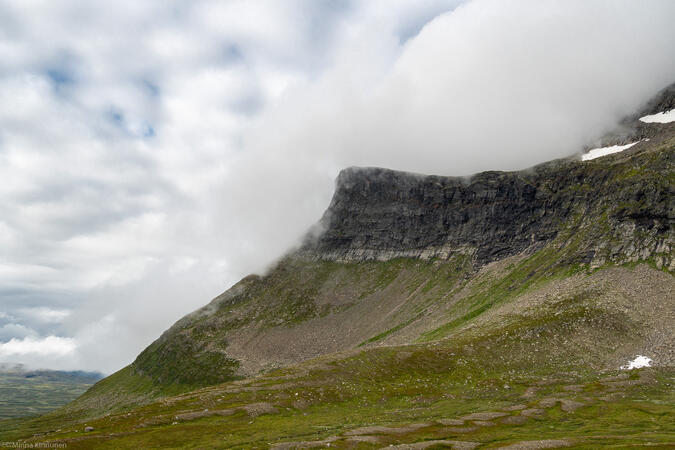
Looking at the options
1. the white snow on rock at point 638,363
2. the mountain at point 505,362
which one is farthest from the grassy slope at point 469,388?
the white snow on rock at point 638,363

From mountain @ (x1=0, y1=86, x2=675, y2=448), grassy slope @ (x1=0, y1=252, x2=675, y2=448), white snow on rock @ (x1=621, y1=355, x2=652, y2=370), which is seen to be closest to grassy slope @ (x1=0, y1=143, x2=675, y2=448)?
grassy slope @ (x1=0, y1=252, x2=675, y2=448)

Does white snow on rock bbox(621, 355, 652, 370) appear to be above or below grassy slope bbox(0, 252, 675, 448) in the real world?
below

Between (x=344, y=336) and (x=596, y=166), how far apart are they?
134 meters

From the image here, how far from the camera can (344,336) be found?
186125 millimetres

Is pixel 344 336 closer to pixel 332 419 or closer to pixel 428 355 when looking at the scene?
pixel 428 355

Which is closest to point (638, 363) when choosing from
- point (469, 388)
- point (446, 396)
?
point (469, 388)

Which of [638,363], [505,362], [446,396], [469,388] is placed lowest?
[638,363]

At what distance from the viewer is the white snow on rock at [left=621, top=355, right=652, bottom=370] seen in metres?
99.5

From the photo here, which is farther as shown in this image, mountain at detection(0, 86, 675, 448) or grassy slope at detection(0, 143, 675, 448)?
mountain at detection(0, 86, 675, 448)

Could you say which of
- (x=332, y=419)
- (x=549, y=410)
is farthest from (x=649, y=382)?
(x=332, y=419)

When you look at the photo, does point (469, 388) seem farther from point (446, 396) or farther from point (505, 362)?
point (505, 362)

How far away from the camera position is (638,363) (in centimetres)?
10081

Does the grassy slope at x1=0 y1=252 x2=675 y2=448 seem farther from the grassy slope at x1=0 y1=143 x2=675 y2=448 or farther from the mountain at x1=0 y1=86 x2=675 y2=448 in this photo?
the mountain at x1=0 y1=86 x2=675 y2=448

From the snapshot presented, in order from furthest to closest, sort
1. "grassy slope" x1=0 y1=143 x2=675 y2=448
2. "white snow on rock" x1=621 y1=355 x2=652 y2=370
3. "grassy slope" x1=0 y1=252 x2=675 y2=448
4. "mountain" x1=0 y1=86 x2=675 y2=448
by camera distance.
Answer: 1. "white snow on rock" x1=621 y1=355 x2=652 y2=370
2. "mountain" x1=0 y1=86 x2=675 y2=448
3. "grassy slope" x1=0 y1=143 x2=675 y2=448
4. "grassy slope" x1=0 y1=252 x2=675 y2=448
